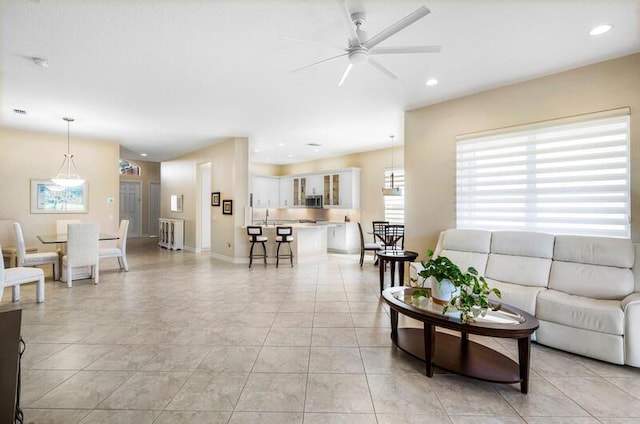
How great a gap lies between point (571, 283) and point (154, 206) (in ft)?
41.4

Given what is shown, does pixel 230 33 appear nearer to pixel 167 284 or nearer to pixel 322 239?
pixel 167 284

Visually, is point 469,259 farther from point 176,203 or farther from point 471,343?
point 176,203

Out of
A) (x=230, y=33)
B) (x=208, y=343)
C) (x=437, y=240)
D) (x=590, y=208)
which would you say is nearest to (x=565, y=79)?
(x=590, y=208)

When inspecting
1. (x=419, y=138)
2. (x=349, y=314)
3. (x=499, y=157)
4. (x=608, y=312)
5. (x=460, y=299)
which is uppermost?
(x=419, y=138)

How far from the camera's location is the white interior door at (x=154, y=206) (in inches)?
447

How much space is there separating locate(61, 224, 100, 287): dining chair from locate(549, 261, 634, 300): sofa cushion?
6660 mm

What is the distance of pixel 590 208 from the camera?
3.28 m

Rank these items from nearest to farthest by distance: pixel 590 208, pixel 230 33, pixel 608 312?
1. pixel 608 312
2. pixel 230 33
3. pixel 590 208

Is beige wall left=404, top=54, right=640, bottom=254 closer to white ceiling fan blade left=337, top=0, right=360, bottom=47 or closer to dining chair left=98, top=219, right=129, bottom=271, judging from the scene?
white ceiling fan blade left=337, top=0, right=360, bottom=47

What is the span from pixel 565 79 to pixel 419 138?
1872 mm

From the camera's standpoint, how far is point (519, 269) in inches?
132

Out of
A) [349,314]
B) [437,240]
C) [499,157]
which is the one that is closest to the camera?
[349,314]

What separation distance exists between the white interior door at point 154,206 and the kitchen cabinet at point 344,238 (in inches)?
293

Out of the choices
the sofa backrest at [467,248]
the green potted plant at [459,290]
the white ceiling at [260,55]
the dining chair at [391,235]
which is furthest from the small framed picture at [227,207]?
the green potted plant at [459,290]
